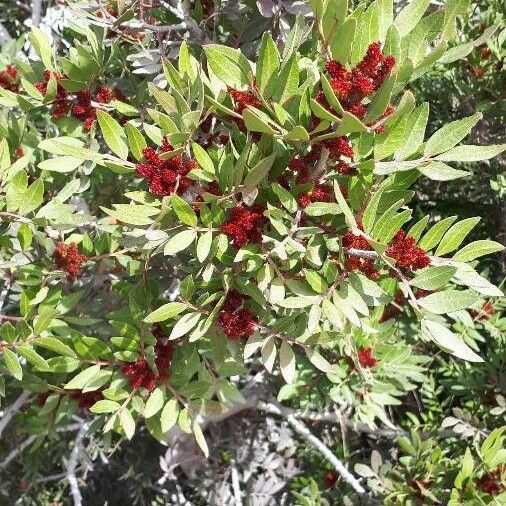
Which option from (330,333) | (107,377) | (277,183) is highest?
(277,183)

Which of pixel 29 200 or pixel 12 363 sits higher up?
pixel 29 200

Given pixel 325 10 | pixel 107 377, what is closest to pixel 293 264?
pixel 325 10

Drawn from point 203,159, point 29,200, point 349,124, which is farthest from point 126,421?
point 349,124

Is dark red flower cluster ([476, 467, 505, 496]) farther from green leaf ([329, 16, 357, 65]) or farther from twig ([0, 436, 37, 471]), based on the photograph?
twig ([0, 436, 37, 471])

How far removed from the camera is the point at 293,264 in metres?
1.09

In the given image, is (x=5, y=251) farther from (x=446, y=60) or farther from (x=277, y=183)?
(x=446, y=60)

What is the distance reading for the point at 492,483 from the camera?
1.57 meters

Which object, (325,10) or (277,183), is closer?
(325,10)

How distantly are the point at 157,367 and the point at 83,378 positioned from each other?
156mm

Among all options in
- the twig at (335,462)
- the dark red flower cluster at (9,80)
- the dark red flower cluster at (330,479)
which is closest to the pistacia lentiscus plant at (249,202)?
the dark red flower cluster at (9,80)

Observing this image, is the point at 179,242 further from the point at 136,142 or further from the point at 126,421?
the point at 126,421

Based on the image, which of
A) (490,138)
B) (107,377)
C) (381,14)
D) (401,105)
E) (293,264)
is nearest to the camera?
(401,105)

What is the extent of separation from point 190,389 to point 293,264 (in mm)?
454

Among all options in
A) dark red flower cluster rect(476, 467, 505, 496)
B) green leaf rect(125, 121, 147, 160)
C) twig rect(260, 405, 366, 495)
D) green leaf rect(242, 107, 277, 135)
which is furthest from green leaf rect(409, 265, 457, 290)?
twig rect(260, 405, 366, 495)
